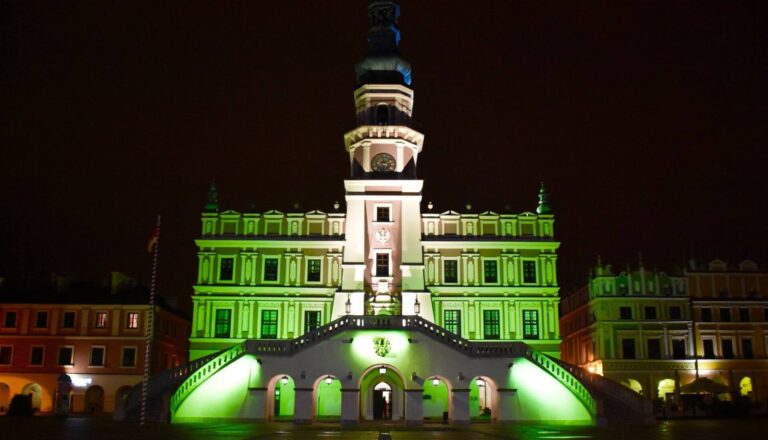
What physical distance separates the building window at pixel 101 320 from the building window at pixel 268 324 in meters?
15.4

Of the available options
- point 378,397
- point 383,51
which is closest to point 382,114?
point 383,51

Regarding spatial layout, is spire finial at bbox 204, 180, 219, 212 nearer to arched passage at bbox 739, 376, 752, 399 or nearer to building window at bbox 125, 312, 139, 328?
building window at bbox 125, 312, 139, 328

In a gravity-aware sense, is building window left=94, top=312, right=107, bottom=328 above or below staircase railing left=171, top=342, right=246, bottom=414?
above

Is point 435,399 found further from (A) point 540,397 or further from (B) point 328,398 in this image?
(A) point 540,397

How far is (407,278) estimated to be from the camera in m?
56.1

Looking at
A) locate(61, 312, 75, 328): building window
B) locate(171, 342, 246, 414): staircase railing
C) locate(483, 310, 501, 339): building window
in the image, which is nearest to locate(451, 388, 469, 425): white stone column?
locate(483, 310, 501, 339): building window

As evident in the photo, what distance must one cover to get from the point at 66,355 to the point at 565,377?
3997 centimetres

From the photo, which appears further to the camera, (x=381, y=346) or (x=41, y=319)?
(x=41, y=319)

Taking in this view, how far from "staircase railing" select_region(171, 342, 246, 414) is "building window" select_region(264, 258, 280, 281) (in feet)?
40.3

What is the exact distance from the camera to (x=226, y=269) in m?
58.2

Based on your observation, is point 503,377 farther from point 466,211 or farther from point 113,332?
point 113,332

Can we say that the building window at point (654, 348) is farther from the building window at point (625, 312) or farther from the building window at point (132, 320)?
the building window at point (132, 320)

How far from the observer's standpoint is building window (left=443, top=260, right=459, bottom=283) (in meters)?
58.5

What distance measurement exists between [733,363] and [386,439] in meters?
52.5
